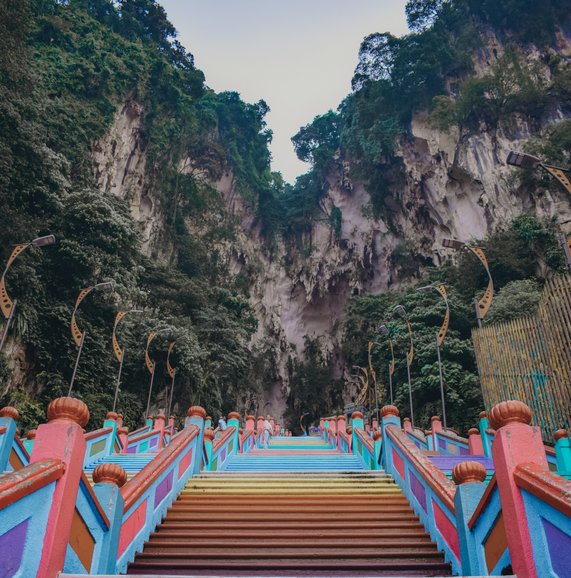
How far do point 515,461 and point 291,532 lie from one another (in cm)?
205

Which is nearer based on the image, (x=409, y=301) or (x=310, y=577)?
(x=310, y=577)

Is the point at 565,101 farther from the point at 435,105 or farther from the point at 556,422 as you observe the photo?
the point at 556,422

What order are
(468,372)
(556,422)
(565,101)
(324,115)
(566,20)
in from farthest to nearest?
(324,115)
(566,20)
(565,101)
(468,372)
(556,422)

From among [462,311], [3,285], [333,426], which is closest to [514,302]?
[462,311]

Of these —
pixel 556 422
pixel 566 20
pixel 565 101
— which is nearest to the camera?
pixel 556 422

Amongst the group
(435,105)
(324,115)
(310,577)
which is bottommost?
(310,577)

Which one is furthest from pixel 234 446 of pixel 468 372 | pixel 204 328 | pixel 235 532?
pixel 204 328

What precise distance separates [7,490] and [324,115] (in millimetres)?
46439

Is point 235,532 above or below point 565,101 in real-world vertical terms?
below

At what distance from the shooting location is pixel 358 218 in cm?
3966

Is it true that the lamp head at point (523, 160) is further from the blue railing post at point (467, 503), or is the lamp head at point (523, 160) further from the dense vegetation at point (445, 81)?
the dense vegetation at point (445, 81)

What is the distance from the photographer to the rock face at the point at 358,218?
26562mm

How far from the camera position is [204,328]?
85.2 feet

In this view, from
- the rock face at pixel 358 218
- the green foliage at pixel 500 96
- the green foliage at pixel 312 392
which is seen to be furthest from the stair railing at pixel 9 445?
the green foliage at pixel 312 392
